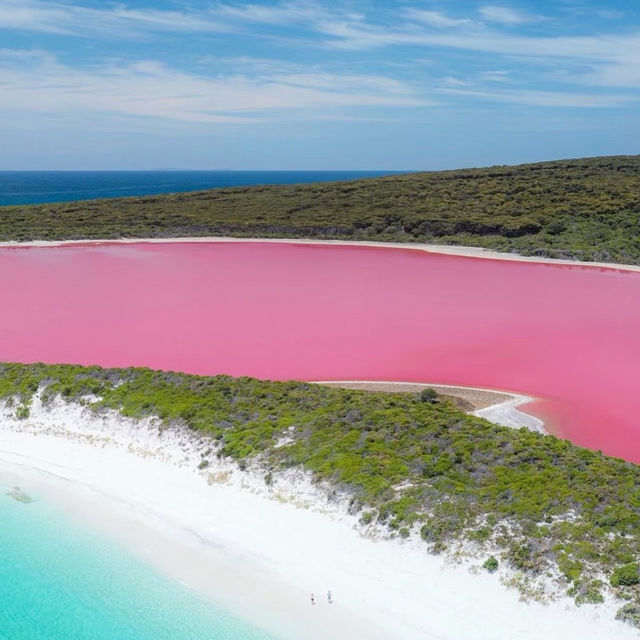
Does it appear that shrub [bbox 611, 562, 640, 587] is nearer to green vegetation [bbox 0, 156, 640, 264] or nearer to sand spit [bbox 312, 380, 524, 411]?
sand spit [bbox 312, 380, 524, 411]

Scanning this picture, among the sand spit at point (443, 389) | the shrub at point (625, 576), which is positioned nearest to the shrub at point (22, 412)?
the sand spit at point (443, 389)

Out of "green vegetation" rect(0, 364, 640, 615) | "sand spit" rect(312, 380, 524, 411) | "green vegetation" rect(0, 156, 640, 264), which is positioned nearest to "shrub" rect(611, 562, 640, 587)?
"green vegetation" rect(0, 364, 640, 615)

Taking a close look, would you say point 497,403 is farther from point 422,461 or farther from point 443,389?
point 422,461

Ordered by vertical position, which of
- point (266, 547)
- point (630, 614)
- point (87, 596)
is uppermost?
point (630, 614)

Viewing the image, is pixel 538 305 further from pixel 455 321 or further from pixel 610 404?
pixel 610 404

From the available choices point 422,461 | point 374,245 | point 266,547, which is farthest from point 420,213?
point 266,547
